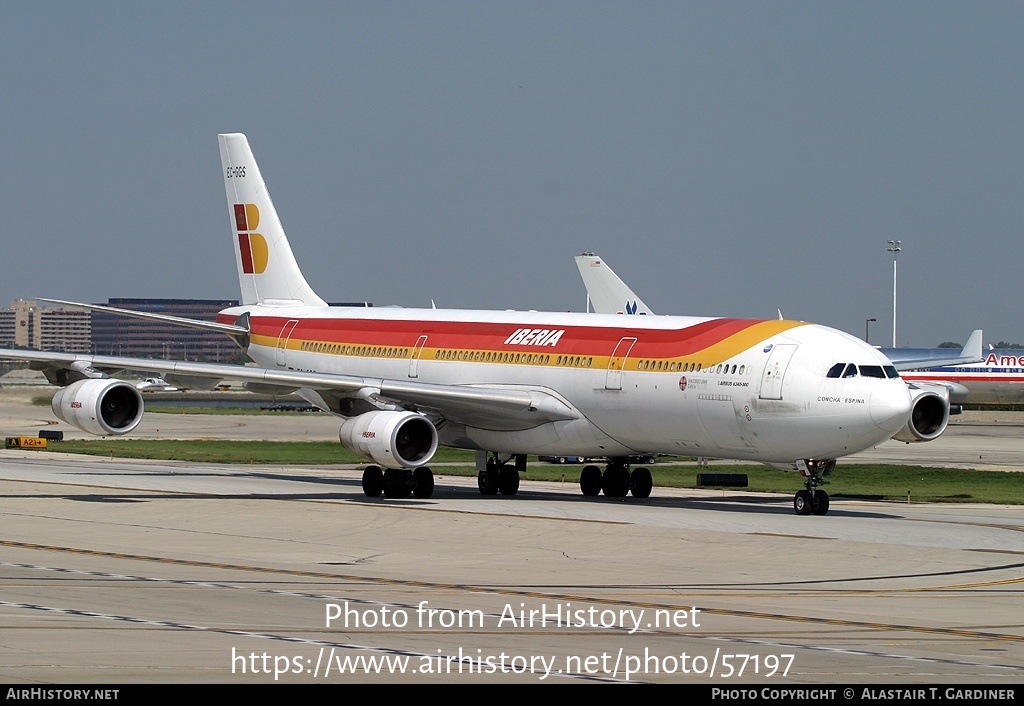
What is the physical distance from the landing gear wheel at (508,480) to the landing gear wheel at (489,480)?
0.09 m

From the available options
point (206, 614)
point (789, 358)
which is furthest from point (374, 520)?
point (206, 614)

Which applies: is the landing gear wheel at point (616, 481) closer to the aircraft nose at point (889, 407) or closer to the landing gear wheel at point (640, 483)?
the landing gear wheel at point (640, 483)

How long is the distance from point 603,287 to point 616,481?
40.1 meters

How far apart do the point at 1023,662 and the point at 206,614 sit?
864 centimetres

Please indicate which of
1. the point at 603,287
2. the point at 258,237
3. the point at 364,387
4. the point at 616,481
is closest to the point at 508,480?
the point at 616,481

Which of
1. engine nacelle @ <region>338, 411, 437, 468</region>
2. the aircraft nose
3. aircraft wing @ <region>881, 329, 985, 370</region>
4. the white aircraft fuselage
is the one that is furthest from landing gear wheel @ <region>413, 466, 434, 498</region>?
aircraft wing @ <region>881, 329, 985, 370</region>

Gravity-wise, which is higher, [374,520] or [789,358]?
[789,358]

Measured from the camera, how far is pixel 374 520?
29.8 meters

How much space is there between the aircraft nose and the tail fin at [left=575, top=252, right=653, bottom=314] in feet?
146

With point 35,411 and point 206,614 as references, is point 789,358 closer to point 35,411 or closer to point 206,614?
point 206,614

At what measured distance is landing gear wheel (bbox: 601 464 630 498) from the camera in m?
38.0

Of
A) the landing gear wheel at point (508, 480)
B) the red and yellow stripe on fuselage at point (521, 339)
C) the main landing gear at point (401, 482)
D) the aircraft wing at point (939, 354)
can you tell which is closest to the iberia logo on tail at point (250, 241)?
the red and yellow stripe on fuselage at point (521, 339)

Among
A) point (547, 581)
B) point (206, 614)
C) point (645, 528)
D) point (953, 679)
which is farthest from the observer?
point (645, 528)

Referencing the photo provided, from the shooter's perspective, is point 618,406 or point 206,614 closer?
point 206,614
